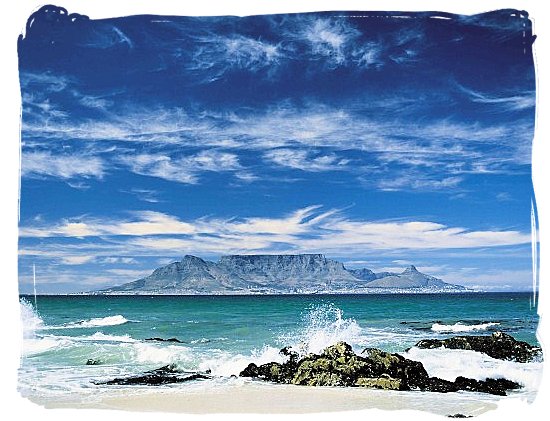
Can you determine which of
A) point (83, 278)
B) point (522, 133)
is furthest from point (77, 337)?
point (522, 133)

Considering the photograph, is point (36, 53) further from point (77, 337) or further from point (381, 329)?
point (381, 329)

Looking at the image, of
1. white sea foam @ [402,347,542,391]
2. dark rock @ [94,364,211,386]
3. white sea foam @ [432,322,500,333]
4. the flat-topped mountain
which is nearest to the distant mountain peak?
the flat-topped mountain

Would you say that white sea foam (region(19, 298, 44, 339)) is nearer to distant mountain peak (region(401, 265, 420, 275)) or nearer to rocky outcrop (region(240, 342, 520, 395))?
rocky outcrop (region(240, 342, 520, 395))

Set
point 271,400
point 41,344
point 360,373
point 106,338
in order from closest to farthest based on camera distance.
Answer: point 271,400 < point 360,373 < point 41,344 < point 106,338

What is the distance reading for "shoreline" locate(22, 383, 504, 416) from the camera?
11.5ft

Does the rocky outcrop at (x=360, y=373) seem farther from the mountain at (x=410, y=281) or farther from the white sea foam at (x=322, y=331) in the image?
the mountain at (x=410, y=281)

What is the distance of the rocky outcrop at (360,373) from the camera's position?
3.63m

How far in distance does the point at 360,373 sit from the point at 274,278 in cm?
76

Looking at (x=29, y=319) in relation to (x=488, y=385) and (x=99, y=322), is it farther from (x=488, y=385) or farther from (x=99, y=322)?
(x=488, y=385)

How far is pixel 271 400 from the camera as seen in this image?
354 cm

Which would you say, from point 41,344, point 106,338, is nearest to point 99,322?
point 106,338

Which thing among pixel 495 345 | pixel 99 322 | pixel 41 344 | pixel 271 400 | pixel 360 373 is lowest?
pixel 271 400

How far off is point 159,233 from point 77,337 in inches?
30.2

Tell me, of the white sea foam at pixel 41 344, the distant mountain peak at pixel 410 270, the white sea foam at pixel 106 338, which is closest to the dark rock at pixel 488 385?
the distant mountain peak at pixel 410 270
